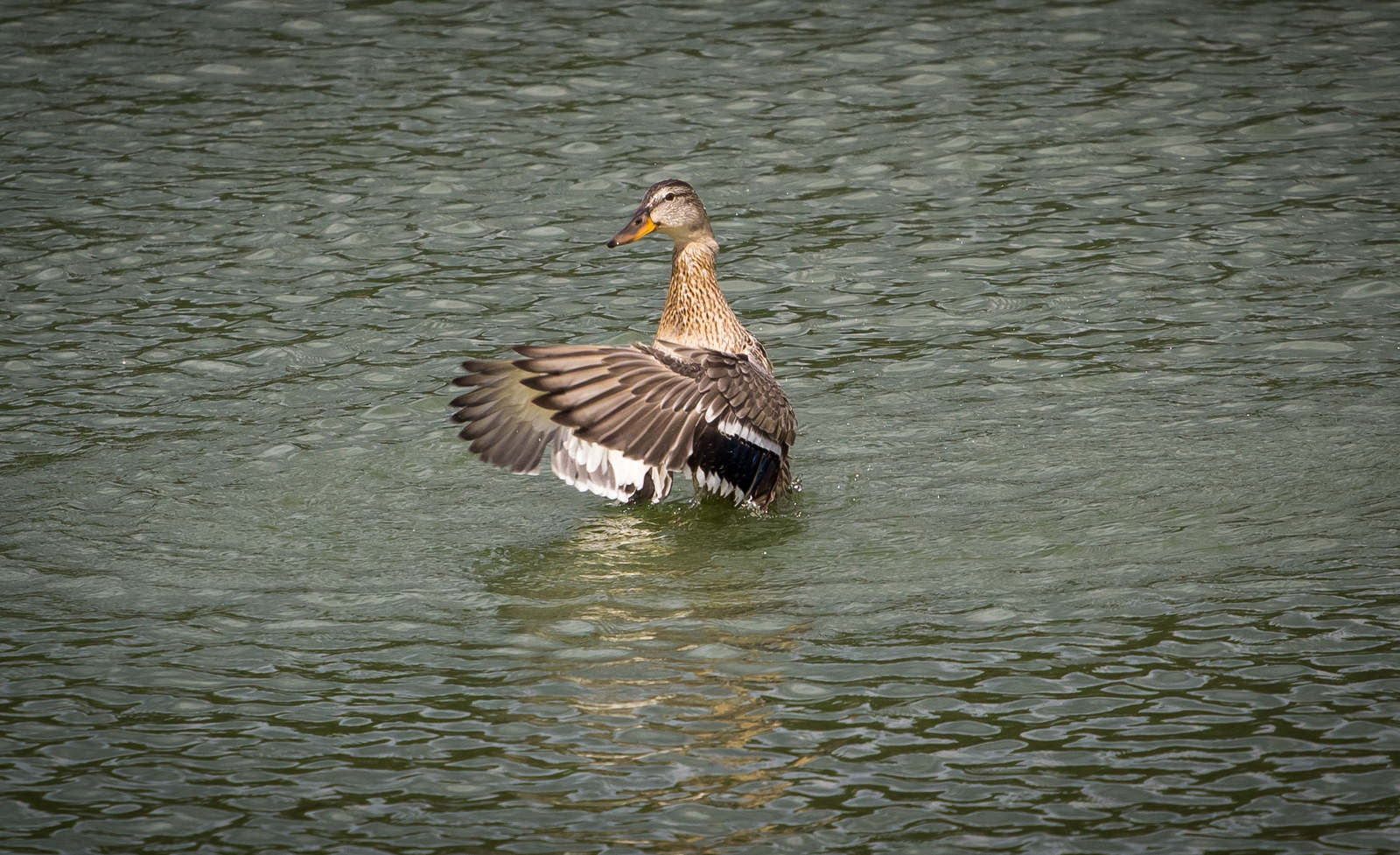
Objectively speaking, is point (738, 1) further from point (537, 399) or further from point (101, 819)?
point (101, 819)

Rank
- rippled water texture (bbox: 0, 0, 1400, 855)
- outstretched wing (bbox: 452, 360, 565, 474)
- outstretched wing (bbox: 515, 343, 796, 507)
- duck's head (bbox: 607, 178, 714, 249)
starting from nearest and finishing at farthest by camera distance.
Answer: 1. rippled water texture (bbox: 0, 0, 1400, 855)
2. outstretched wing (bbox: 515, 343, 796, 507)
3. outstretched wing (bbox: 452, 360, 565, 474)
4. duck's head (bbox: 607, 178, 714, 249)

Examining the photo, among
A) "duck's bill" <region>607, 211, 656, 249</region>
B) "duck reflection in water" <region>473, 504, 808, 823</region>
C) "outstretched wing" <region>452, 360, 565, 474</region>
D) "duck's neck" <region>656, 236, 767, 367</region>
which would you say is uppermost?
"duck's bill" <region>607, 211, 656, 249</region>

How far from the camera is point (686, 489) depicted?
9688 mm

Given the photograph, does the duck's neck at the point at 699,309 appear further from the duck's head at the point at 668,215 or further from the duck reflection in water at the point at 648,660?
the duck reflection in water at the point at 648,660

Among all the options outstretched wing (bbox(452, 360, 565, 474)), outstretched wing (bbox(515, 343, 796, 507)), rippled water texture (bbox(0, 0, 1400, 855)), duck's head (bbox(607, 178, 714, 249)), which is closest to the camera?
rippled water texture (bbox(0, 0, 1400, 855))

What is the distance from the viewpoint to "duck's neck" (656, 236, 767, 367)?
30.1 ft

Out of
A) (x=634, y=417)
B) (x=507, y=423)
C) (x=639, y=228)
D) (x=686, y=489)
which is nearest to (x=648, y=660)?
(x=634, y=417)

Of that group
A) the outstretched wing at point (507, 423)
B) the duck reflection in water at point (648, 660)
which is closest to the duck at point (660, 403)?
the outstretched wing at point (507, 423)

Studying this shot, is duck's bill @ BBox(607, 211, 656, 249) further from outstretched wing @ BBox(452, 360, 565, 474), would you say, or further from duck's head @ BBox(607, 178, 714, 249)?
outstretched wing @ BBox(452, 360, 565, 474)

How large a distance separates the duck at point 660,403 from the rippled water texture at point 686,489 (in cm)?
44

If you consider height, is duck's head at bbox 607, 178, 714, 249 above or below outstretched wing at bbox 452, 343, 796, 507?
above

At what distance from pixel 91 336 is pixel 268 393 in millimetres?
1651

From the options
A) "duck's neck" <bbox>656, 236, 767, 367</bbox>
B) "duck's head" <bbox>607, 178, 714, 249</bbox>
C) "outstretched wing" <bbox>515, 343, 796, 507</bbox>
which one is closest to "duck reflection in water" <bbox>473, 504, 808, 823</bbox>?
"outstretched wing" <bbox>515, 343, 796, 507</bbox>

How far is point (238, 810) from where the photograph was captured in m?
5.96
